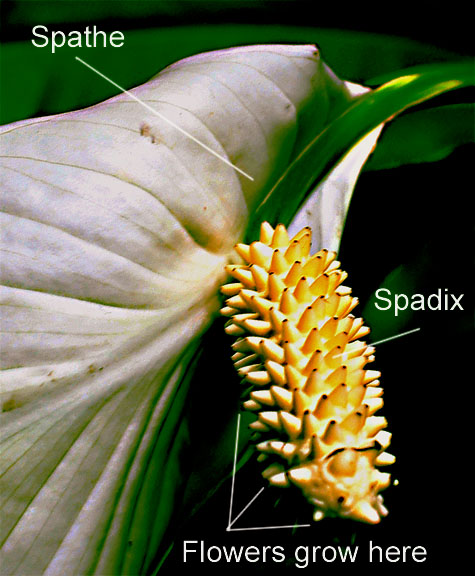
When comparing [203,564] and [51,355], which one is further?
[203,564]

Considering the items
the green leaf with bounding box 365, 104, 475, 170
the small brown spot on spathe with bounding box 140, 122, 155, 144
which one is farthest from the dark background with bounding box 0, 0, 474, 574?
the small brown spot on spathe with bounding box 140, 122, 155, 144

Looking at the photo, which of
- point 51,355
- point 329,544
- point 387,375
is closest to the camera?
point 51,355

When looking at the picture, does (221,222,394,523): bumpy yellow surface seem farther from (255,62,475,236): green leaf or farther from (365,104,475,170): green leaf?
(365,104,475,170): green leaf

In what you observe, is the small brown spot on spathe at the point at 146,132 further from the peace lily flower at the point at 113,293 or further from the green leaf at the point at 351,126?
the green leaf at the point at 351,126

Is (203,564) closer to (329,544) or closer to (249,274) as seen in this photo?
(329,544)

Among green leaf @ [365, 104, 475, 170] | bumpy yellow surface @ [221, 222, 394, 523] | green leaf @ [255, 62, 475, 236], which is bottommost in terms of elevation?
bumpy yellow surface @ [221, 222, 394, 523]

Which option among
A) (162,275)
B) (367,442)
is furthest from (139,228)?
(367,442)

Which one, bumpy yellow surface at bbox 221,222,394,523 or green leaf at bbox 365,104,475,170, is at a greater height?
green leaf at bbox 365,104,475,170

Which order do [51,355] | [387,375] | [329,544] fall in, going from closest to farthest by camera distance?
[51,355] < [329,544] < [387,375]
